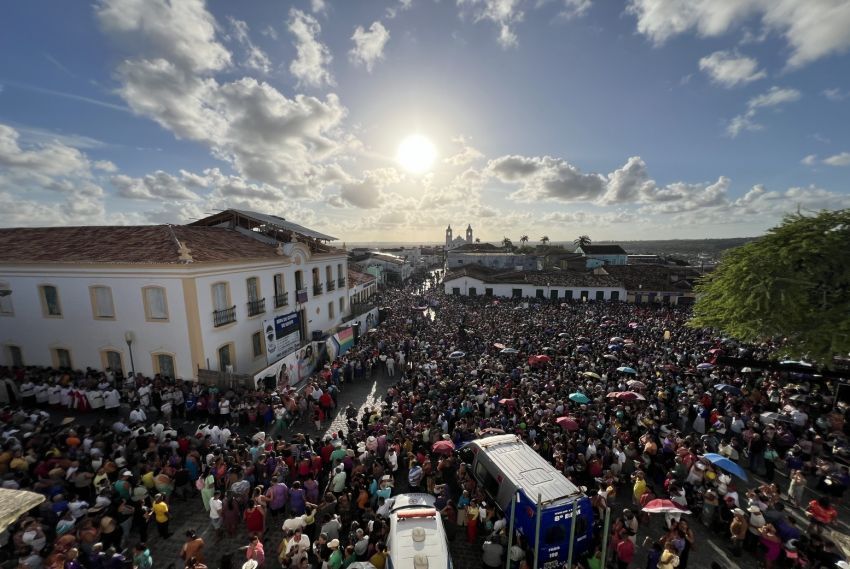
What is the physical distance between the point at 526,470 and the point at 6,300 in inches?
1013

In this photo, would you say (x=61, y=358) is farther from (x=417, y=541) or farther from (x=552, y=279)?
(x=552, y=279)

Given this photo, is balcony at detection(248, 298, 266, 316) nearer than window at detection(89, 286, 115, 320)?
No

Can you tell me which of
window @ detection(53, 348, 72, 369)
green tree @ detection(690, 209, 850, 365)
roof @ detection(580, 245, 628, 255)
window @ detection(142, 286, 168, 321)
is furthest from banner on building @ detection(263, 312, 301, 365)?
roof @ detection(580, 245, 628, 255)

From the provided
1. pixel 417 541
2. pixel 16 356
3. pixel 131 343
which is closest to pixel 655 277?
pixel 417 541

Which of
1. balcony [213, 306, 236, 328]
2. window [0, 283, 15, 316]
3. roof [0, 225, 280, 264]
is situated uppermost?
roof [0, 225, 280, 264]

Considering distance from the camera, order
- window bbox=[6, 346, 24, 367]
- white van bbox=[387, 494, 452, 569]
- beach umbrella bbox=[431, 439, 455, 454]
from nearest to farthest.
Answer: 1. white van bbox=[387, 494, 452, 569]
2. beach umbrella bbox=[431, 439, 455, 454]
3. window bbox=[6, 346, 24, 367]

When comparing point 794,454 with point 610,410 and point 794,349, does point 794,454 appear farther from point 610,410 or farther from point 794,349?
point 794,349

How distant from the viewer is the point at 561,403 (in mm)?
13555

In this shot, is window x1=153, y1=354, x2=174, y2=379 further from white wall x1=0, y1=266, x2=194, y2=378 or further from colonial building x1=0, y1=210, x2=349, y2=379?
white wall x1=0, y1=266, x2=194, y2=378

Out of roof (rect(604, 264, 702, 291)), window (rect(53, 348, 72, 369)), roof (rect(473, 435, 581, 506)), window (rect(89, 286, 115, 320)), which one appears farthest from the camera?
roof (rect(604, 264, 702, 291))

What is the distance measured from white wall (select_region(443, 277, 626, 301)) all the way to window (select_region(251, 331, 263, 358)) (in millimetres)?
34789

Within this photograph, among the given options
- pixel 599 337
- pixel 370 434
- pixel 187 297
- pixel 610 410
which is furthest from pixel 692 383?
pixel 187 297

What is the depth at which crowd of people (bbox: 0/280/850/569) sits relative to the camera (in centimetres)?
759

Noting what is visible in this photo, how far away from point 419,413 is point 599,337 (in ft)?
56.5
